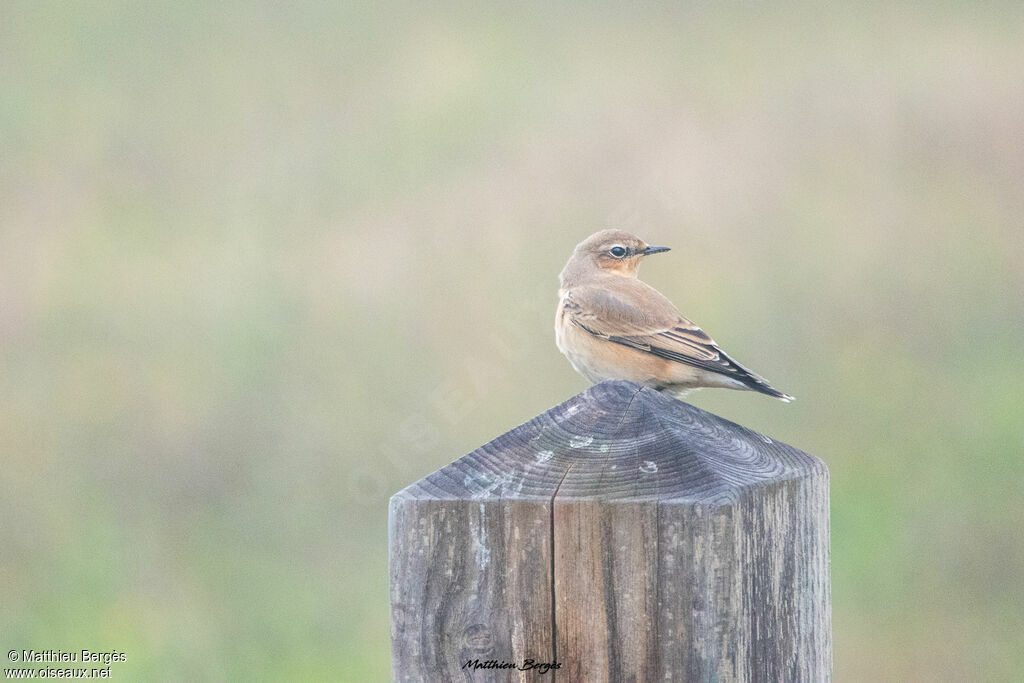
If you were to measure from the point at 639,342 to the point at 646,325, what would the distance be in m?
0.12

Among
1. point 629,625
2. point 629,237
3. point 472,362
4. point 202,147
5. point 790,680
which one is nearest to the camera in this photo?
point 629,625

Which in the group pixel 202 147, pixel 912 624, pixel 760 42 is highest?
pixel 760 42

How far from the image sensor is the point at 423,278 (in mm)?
8336

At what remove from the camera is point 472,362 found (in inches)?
302

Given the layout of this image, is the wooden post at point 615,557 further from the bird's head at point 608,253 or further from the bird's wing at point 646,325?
the bird's head at point 608,253

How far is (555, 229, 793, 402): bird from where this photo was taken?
5.35 meters

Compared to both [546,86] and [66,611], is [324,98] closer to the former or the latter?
[546,86]

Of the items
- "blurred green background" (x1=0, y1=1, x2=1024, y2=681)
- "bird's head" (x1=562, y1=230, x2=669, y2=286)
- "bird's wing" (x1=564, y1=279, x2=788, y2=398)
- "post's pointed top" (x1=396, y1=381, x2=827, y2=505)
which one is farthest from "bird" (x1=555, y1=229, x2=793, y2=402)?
"post's pointed top" (x1=396, y1=381, x2=827, y2=505)

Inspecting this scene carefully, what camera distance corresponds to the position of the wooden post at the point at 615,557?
6.76 ft

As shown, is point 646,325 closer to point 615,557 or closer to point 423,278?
point 423,278

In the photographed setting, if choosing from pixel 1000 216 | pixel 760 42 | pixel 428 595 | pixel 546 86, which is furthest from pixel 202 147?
pixel 428 595

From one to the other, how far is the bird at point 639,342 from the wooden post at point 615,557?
9.84 feet

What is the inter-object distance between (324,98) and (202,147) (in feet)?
3.95

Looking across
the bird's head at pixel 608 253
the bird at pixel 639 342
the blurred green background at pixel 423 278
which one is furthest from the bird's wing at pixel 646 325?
the blurred green background at pixel 423 278
